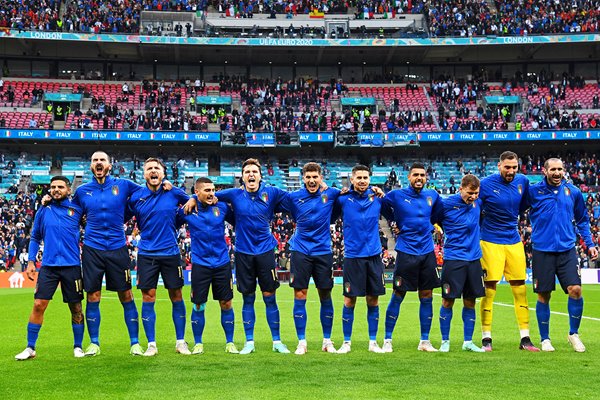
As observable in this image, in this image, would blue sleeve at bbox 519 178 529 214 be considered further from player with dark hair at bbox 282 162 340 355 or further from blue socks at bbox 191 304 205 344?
blue socks at bbox 191 304 205 344

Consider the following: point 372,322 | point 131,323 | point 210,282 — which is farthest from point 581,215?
point 131,323

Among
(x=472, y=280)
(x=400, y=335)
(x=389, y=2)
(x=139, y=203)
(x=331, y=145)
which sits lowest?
(x=400, y=335)

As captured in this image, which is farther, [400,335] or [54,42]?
[54,42]

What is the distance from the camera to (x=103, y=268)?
9.66 meters

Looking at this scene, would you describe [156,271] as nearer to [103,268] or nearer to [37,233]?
[103,268]

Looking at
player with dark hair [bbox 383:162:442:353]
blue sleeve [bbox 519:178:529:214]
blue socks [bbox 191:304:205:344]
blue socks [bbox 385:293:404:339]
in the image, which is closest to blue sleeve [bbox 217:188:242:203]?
blue socks [bbox 191:304:205:344]

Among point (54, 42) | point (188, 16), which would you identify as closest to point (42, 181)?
point (54, 42)

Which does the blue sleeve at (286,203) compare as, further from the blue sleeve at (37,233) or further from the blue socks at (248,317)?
the blue sleeve at (37,233)

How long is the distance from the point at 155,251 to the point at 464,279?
3.94 metres

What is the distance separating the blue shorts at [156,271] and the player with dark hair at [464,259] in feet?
11.2

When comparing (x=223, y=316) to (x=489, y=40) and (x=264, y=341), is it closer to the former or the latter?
(x=264, y=341)

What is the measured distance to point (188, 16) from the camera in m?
52.1

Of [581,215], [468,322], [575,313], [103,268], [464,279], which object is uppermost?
[581,215]

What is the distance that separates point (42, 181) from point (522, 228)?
2615 centimetres
